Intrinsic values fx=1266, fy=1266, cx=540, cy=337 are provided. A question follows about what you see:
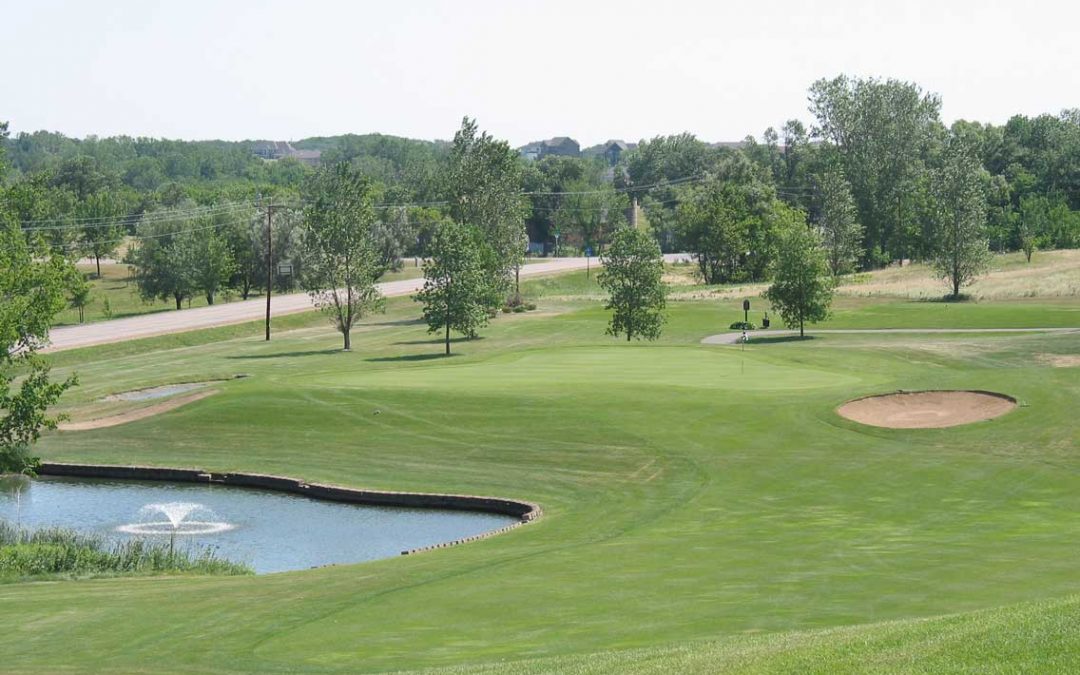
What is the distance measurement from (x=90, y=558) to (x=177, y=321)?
2959 inches

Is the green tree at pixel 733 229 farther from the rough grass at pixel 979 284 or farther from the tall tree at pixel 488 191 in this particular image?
the tall tree at pixel 488 191

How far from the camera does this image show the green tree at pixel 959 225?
111 metres

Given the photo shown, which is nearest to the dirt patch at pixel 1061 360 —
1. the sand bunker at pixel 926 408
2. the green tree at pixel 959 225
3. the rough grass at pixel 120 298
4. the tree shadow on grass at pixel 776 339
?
the sand bunker at pixel 926 408

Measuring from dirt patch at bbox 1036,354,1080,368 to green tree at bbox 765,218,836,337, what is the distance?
2423 centimetres

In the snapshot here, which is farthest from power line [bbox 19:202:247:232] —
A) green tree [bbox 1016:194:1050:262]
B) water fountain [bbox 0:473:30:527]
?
green tree [bbox 1016:194:1050:262]

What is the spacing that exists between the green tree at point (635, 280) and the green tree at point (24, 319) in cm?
→ 4868

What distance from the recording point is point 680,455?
Answer: 4594cm

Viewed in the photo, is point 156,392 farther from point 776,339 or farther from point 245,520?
point 776,339

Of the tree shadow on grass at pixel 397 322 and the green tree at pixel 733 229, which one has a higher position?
the green tree at pixel 733 229

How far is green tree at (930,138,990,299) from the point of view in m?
111

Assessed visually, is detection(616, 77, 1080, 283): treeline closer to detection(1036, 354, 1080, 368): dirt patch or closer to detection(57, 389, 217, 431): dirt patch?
detection(1036, 354, 1080, 368): dirt patch

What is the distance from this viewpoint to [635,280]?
8469 centimetres

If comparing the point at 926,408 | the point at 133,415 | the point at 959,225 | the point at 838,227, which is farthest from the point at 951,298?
the point at 133,415

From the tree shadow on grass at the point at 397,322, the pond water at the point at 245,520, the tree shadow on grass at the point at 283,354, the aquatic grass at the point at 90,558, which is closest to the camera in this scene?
the aquatic grass at the point at 90,558
